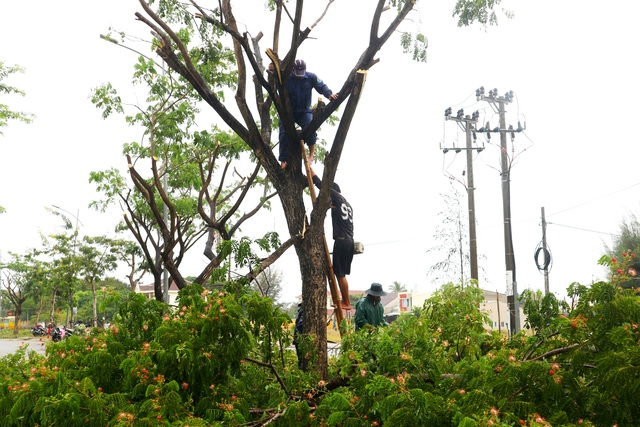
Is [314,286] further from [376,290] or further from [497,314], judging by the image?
[497,314]

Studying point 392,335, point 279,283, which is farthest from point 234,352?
point 279,283

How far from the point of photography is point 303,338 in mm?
5395

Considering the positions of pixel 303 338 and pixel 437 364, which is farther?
pixel 303 338

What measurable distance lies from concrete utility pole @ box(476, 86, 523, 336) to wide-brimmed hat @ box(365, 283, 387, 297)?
8.38m

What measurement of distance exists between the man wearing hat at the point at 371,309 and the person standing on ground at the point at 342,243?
22.3 inches

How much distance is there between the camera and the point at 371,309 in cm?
725

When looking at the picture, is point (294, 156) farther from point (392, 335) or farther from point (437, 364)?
point (437, 364)

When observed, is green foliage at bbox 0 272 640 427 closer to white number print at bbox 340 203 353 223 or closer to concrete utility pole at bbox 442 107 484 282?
white number print at bbox 340 203 353 223

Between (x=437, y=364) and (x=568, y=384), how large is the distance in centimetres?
86

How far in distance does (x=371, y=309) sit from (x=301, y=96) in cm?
254

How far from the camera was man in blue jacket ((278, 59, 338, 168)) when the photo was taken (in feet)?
20.4

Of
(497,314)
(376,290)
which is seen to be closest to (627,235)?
(497,314)

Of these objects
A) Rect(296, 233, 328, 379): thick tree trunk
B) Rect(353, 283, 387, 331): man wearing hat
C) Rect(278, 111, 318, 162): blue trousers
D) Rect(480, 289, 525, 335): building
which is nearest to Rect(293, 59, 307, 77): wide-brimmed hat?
Rect(278, 111, 318, 162): blue trousers

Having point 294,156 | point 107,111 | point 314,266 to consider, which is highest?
point 107,111
